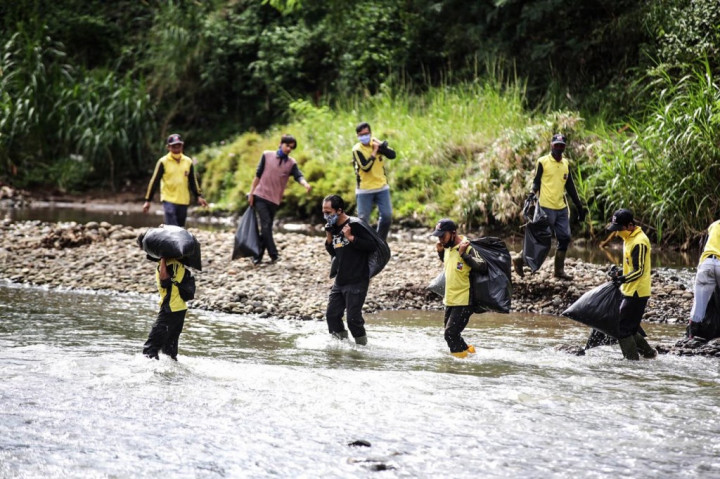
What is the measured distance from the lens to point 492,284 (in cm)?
898

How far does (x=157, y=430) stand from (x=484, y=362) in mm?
3572

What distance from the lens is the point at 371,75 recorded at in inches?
1107

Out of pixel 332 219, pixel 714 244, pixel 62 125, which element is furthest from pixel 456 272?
pixel 62 125

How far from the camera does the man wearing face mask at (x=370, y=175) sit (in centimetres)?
1316

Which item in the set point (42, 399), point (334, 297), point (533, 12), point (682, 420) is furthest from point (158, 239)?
point (533, 12)

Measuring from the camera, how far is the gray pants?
923 centimetres

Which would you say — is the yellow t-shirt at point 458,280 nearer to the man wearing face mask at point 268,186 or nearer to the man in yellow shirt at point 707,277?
the man in yellow shirt at point 707,277

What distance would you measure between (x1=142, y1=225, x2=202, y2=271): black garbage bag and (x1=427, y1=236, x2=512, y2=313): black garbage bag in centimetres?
267

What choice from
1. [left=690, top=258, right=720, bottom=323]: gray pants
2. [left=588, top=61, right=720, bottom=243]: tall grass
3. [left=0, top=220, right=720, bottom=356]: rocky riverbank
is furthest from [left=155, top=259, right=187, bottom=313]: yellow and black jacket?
[left=588, top=61, right=720, bottom=243]: tall grass

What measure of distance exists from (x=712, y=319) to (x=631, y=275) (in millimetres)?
1292

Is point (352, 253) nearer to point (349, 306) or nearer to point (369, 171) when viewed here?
point (349, 306)

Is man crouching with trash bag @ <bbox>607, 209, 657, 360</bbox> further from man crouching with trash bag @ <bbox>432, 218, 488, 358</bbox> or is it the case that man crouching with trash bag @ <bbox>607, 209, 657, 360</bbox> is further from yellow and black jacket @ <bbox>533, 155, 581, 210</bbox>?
yellow and black jacket @ <bbox>533, 155, 581, 210</bbox>

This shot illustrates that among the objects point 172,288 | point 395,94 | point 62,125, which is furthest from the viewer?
point 62,125

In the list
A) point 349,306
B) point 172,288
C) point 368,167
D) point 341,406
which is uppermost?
point 368,167
